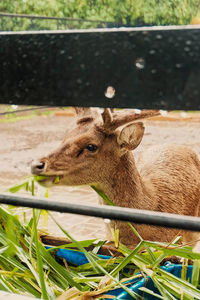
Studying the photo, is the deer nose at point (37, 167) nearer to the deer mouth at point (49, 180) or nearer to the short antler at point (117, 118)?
the deer mouth at point (49, 180)

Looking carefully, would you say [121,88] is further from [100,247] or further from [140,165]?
[140,165]

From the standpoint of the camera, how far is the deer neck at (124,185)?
2057 mm

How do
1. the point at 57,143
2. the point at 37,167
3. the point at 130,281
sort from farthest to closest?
the point at 57,143 < the point at 37,167 < the point at 130,281

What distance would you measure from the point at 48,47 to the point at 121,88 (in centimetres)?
11

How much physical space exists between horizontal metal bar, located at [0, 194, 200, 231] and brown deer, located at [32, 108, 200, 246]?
50.8 inches

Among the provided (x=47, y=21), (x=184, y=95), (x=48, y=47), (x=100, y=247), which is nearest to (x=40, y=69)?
(x=48, y=47)

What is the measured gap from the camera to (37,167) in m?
1.78

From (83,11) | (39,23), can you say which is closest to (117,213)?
(39,23)

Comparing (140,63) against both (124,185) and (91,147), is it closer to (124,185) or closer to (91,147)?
(91,147)

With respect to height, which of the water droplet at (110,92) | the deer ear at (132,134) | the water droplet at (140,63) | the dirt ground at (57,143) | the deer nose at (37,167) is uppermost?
the water droplet at (140,63)

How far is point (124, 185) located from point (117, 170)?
8 cm

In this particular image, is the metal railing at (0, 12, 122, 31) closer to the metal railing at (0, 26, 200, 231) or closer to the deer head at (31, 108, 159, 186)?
the deer head at (31, 108, 159, 186)

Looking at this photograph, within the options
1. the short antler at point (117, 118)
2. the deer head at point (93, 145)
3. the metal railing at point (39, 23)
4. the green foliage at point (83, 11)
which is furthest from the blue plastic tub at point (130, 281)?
the metal railing at point (39, 23)

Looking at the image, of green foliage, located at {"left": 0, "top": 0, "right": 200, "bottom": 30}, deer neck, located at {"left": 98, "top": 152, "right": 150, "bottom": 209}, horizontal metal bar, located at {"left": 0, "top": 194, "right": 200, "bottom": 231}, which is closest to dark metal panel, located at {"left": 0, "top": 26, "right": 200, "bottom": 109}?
horizontal metal bar, located at {"left": 0, "top": 194, "right": 200, "bottom": 231}
